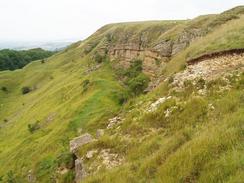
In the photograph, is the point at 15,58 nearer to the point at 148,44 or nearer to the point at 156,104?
the point at 148,44

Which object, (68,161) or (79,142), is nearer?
(79,142)

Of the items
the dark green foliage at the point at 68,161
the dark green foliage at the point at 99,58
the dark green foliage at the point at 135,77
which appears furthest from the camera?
the dark green foliage at the point at 99,58

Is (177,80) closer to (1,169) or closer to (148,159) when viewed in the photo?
(148,159)

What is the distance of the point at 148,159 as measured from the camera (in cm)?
982

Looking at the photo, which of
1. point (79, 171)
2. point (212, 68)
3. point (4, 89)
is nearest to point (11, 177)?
point (79, 171)

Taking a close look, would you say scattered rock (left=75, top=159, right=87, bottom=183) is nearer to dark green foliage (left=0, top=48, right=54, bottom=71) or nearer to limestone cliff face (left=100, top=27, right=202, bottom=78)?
limestone cliff face (left=100, top=27, right=202, bottom=78)

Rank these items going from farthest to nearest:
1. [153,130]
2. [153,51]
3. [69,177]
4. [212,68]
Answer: [153,51]
[212,68]
[69,177]
[153,130]

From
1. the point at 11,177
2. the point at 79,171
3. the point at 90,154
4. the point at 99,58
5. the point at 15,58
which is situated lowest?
the point at 15,58

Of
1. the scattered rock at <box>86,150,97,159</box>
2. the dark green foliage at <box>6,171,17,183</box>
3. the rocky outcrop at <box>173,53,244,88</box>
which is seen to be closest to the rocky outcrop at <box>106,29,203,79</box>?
the rocky outcrop at <box>173,53,244,88</box>

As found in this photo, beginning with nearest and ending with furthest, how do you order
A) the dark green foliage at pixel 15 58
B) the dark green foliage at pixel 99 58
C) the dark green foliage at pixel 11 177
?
the dark green foliage at pixel 11 177 < the dark green foliage at pixel 99 58 < the dark green foliage at pixel 15 58

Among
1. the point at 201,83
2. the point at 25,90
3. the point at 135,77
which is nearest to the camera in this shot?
the point at 201,83

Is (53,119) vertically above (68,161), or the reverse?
(68,161)

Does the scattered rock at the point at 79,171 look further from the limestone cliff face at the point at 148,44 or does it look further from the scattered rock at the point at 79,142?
the limestone cliff face at the point at 148,44

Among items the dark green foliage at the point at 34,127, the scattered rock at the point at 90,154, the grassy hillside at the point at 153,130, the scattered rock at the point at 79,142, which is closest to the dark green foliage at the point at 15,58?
the grassy hillside at the point at 153,130
